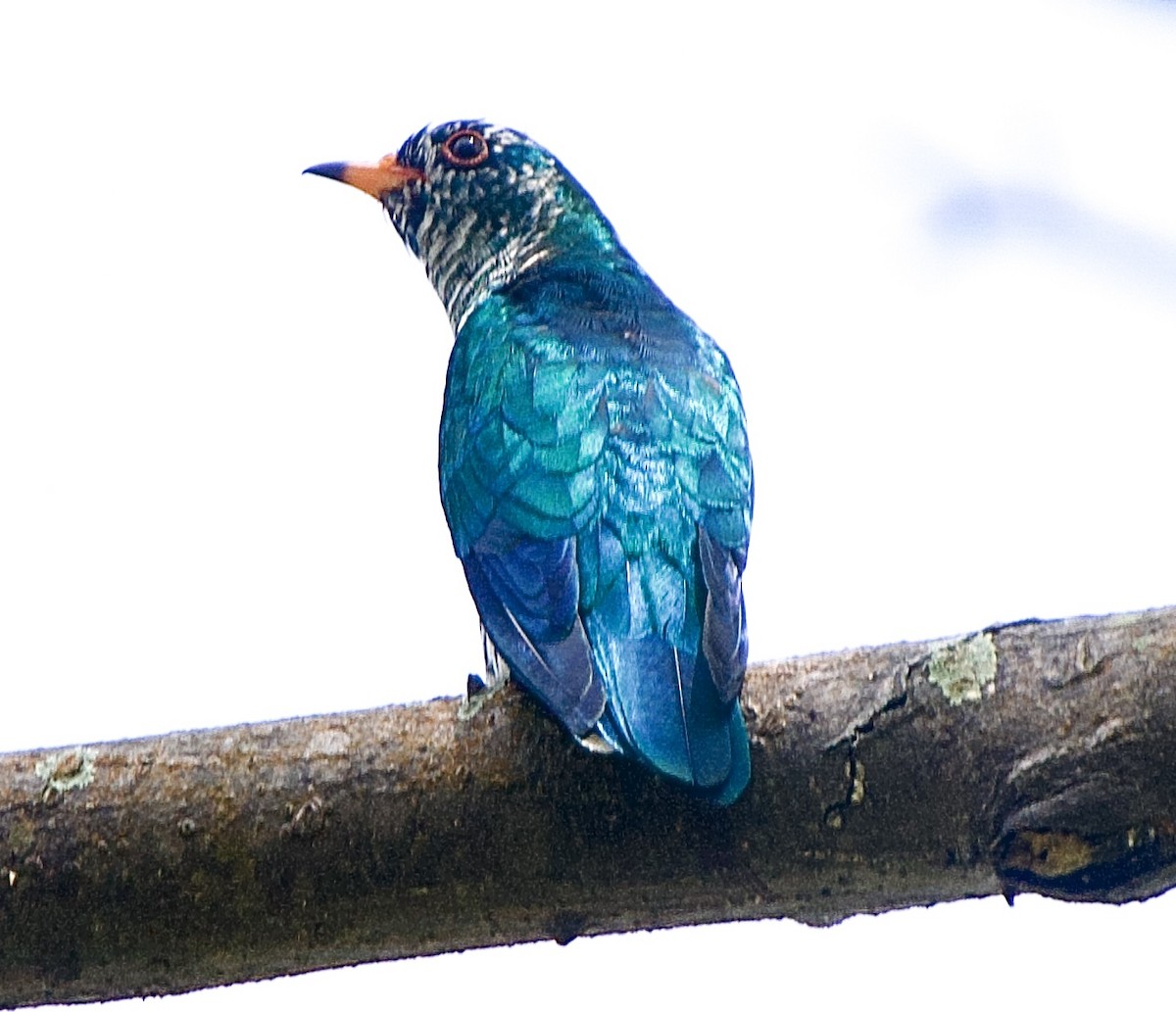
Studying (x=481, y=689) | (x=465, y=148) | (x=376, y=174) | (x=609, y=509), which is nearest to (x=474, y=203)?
(x=465, y=148)

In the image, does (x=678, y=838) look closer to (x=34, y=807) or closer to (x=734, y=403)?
(x=34, y=807)

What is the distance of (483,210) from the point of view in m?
5.35

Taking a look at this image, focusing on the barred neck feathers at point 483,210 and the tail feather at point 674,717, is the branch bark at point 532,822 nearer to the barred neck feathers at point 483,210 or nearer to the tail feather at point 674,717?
the tail feather at point 674,717

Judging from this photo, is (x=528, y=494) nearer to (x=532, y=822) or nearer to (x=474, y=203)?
(x=532, y=822)

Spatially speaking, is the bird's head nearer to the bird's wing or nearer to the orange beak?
the orange beak

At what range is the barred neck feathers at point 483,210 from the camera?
17.3 feet

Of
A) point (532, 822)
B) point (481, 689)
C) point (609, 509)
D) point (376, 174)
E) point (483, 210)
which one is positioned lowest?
point (532, 822)

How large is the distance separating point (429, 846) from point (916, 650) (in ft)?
3.03

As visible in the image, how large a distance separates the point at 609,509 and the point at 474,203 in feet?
7.62

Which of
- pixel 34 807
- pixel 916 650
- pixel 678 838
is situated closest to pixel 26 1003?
pixel 34 807

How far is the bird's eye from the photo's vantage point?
5.43m

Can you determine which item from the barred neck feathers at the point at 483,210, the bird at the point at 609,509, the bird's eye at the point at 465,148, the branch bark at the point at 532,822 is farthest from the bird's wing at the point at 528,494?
the bird's eye at the point at 465,148

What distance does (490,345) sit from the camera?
4082 millimetres

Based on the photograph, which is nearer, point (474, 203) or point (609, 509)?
point (609, 509)
